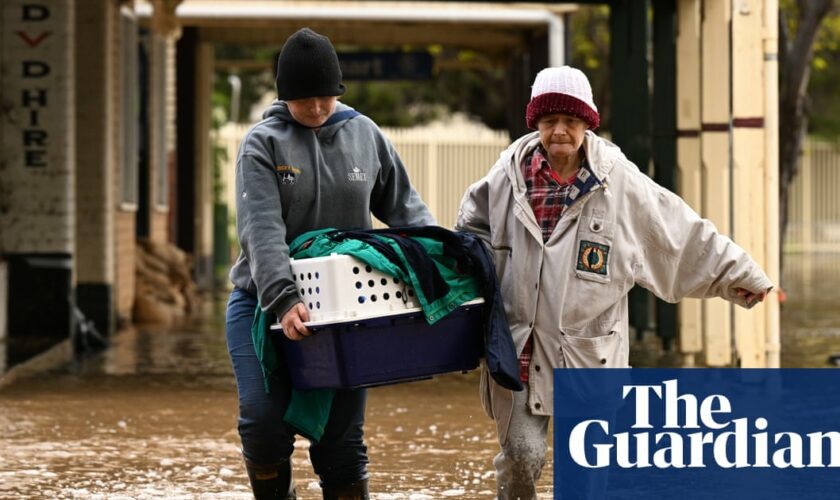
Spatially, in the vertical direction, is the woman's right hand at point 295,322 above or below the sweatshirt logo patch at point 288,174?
below

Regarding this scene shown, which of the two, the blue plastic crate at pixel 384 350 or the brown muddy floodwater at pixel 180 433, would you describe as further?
the brown muddy floodwater at pixel 180 433

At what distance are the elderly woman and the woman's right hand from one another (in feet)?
2.37

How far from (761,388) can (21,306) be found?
19.2ft

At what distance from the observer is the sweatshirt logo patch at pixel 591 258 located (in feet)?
17.5

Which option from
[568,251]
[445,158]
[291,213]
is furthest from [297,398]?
[445,158]

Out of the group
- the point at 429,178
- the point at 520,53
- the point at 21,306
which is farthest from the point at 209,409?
the point at 429,178

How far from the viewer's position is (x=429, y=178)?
31344mm

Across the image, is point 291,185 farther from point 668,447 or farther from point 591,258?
point 668,447

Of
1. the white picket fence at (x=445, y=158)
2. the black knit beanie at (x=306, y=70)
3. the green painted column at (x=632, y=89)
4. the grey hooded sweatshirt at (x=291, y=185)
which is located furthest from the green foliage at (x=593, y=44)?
the black knit beanie at (x=306, y=70)

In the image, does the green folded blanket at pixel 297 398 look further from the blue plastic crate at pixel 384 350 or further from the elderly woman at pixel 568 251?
the elderly woman at pixel 568 251

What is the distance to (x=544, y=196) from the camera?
542 centimetres

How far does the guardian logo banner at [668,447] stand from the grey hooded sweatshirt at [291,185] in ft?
3.05

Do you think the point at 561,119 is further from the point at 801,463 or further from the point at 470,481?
the point at 470,481

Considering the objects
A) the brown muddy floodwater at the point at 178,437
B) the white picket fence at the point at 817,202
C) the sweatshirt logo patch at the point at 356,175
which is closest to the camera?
the sweatshirt logo patch at the point at 356,175
